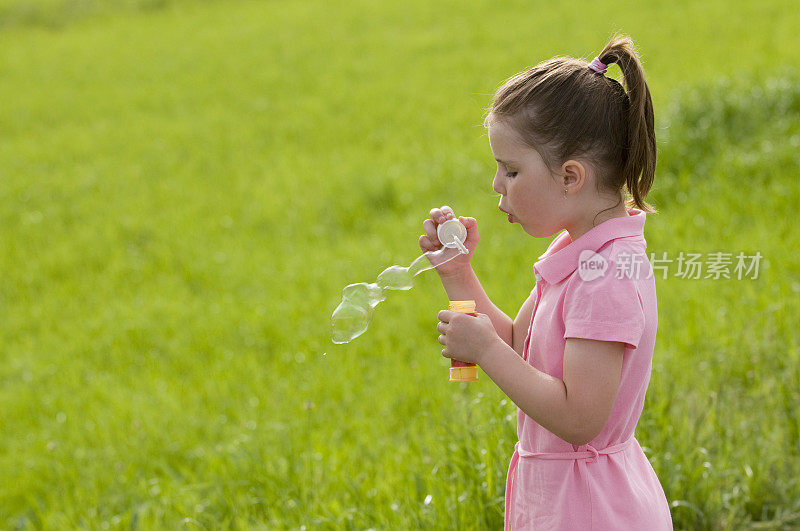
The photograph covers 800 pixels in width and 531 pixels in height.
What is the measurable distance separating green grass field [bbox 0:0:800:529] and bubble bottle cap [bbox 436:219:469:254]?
2.91 feet

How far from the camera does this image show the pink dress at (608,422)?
170cm

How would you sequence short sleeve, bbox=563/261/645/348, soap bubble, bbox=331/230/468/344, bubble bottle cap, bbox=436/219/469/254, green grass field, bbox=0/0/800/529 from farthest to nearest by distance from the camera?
green grass field, bbox=0/0/800/529 → soap bubble, bbox=331/230/468/344 → bubble bottle cap, bbox=436/219/469/254 → short sleeve, bbox=563/261/645/348

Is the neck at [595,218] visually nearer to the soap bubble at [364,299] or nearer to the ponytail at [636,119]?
the ponytail at [636,119]

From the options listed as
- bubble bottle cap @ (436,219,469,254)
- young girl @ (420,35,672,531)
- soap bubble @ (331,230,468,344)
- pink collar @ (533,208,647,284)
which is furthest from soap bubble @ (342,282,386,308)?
pink collar @ (533,208,647,284)

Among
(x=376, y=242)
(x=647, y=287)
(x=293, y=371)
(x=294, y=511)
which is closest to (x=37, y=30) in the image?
(x=376, y=242)

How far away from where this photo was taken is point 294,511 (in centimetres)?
289

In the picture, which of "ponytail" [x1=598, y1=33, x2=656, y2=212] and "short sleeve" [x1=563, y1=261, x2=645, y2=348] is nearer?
"short sleeve" [x1=563, y1=261, x2=645, y2=348]

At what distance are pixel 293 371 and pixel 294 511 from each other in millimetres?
1797

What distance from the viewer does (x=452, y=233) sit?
194 cm

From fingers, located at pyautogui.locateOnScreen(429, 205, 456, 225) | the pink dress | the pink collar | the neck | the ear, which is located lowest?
the pink dress

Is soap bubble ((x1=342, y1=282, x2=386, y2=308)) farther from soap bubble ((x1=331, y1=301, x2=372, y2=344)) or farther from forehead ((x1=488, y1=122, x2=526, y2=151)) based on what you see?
forehead ((x1=488, y1=122, x2=526, y2=151))

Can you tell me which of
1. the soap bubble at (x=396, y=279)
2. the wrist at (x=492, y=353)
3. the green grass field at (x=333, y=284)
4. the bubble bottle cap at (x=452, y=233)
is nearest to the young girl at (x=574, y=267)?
the wrist at (x=492, y=353)

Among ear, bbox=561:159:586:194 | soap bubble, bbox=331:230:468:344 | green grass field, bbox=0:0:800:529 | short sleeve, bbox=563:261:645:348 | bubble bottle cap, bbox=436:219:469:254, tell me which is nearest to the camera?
short sleeve, bbox=563:261:645:348

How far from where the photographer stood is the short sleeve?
1.61 metres
